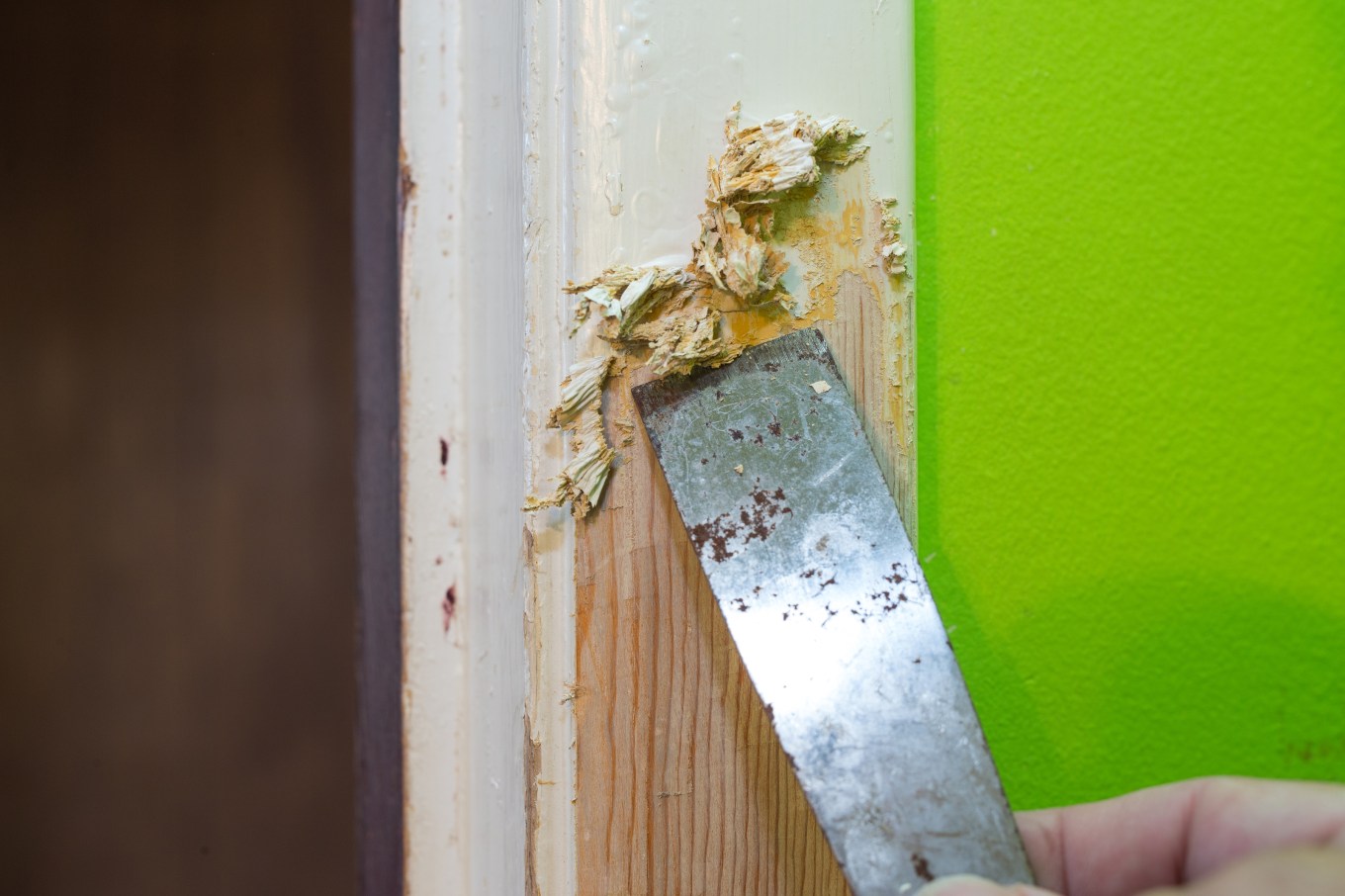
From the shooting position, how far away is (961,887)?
375mm

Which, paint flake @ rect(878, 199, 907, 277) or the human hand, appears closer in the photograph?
the human hand

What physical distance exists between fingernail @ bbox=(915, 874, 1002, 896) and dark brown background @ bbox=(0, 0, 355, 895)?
130 cm

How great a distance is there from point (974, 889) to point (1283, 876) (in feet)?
0.44

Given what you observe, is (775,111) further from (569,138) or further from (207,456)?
(207,456)

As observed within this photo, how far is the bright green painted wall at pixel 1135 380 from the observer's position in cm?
47

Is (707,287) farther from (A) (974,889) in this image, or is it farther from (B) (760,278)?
(A) (974,889)

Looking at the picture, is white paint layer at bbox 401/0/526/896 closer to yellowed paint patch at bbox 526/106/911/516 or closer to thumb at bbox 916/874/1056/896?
yellowed paint patch at bbox 526/106/911/516

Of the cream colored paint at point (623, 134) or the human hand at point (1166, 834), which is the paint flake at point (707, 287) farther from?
the human hand at point (1166, 834)

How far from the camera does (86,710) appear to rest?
1.50m

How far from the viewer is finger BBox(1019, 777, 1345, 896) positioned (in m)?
0.39

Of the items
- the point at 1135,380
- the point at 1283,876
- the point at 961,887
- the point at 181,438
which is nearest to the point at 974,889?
the point at 961,887

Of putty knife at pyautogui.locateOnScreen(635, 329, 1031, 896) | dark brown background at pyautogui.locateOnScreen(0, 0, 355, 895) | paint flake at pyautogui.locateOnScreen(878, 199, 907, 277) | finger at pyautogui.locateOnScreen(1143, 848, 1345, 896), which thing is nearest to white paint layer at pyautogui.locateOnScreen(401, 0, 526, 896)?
putty knife at pyautogui.locateOnScreen(635, 329, 1031, 896)

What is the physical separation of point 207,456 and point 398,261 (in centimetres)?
124

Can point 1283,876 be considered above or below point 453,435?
below
